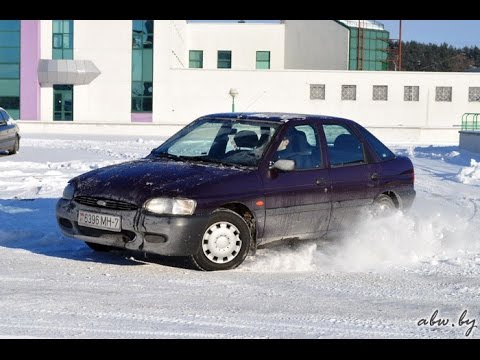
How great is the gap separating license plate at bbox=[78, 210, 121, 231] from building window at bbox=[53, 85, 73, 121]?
4696 cm

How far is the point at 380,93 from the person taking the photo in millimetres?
54125

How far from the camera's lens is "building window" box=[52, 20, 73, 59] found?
173ft

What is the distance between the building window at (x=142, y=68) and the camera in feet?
173

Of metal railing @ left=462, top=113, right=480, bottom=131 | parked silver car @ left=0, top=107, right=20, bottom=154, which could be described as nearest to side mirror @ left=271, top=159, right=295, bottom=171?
parked silver car @ left=0, top=107, right=20, bottom=154

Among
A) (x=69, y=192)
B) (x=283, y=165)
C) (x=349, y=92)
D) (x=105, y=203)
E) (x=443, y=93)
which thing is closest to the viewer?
(x=105, y=203)

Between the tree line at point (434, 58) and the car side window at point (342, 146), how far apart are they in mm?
90464

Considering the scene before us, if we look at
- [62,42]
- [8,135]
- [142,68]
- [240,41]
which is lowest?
[8,135]

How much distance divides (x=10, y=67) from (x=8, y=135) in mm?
32408

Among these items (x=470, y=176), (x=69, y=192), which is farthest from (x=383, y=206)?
(x=470, y=176)

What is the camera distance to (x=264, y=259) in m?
8.14

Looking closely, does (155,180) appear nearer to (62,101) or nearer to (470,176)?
(470,176)
